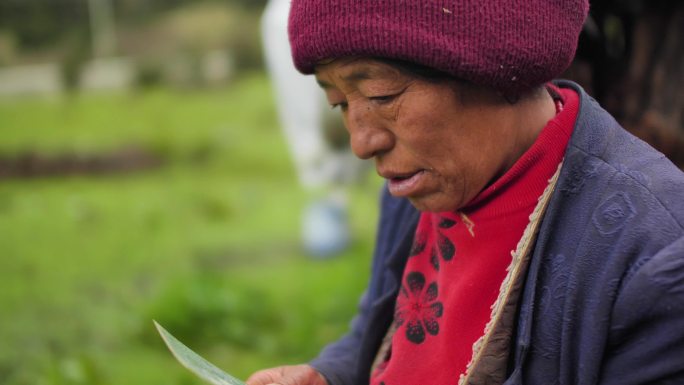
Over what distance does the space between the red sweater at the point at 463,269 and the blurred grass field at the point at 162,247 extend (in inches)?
81.8

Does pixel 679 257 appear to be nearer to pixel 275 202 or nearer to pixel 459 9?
pixel 459 9

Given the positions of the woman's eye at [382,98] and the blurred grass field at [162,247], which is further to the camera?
the blurred grass field at [162,247]

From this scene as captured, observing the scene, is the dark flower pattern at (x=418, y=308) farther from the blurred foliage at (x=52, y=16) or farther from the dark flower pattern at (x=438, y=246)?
the blurred foliage at (x=52, y=16)

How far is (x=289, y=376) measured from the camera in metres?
1.89

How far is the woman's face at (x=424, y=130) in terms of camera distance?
1458 mm

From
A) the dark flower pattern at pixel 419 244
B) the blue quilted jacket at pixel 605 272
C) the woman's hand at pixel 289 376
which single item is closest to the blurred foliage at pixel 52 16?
the woman's hand at pixel 289 376

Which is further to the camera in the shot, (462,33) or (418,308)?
(418,308)

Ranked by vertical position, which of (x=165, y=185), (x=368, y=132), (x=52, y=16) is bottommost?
(x=165, y=185)

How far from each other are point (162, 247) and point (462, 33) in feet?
14.3

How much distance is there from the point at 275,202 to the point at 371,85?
5003 mm

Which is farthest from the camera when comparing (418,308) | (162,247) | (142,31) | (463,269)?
(142,31)

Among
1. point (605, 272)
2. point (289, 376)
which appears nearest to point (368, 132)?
point (605, 272)

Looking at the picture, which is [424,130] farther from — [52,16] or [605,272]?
[52,16]

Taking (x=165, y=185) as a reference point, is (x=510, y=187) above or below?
above
